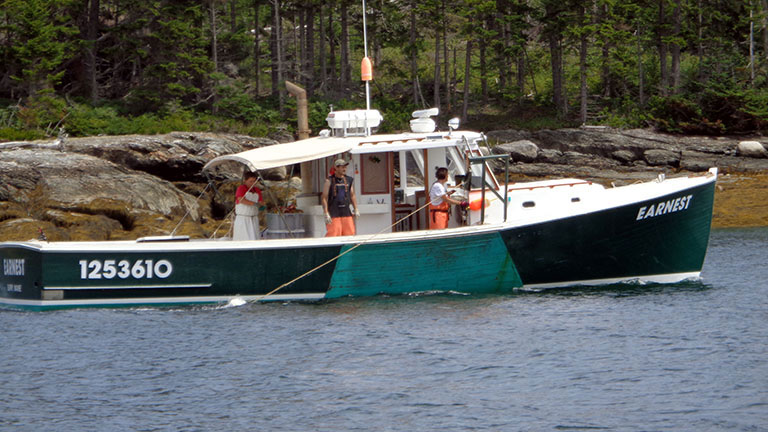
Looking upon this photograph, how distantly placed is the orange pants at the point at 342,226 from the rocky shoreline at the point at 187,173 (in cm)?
255

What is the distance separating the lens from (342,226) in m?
15.0

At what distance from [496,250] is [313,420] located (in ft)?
17.9

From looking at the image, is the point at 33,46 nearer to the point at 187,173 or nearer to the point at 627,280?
the point at 187,173

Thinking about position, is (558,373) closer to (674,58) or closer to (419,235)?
(419,235)

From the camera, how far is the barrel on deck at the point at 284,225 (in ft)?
51.2

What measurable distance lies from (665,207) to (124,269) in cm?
807

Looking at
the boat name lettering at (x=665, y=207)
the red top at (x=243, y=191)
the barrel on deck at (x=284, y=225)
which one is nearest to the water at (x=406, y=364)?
the boat name lettering at (x=665, y=207)

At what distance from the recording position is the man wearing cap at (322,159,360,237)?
14.7 m

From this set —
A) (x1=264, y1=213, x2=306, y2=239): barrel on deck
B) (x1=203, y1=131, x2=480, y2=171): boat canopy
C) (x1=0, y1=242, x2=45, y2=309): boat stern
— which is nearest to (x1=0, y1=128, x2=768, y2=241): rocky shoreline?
(x1=264, y1=213, x2=306, y2=239): barrel on deck

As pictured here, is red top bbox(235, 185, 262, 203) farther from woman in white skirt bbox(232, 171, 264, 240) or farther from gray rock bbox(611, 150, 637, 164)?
gray rock bbox(611, 150, 637, 164)

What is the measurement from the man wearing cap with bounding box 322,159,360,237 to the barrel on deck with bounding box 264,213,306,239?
843mm

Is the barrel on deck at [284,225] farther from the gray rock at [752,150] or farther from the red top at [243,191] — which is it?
the gray rock at [752,150]

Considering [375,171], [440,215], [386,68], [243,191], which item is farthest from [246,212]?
[386,68]

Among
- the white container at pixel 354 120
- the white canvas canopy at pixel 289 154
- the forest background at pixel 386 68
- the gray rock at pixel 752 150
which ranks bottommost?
the white canvas canopy at pixel 289 154
